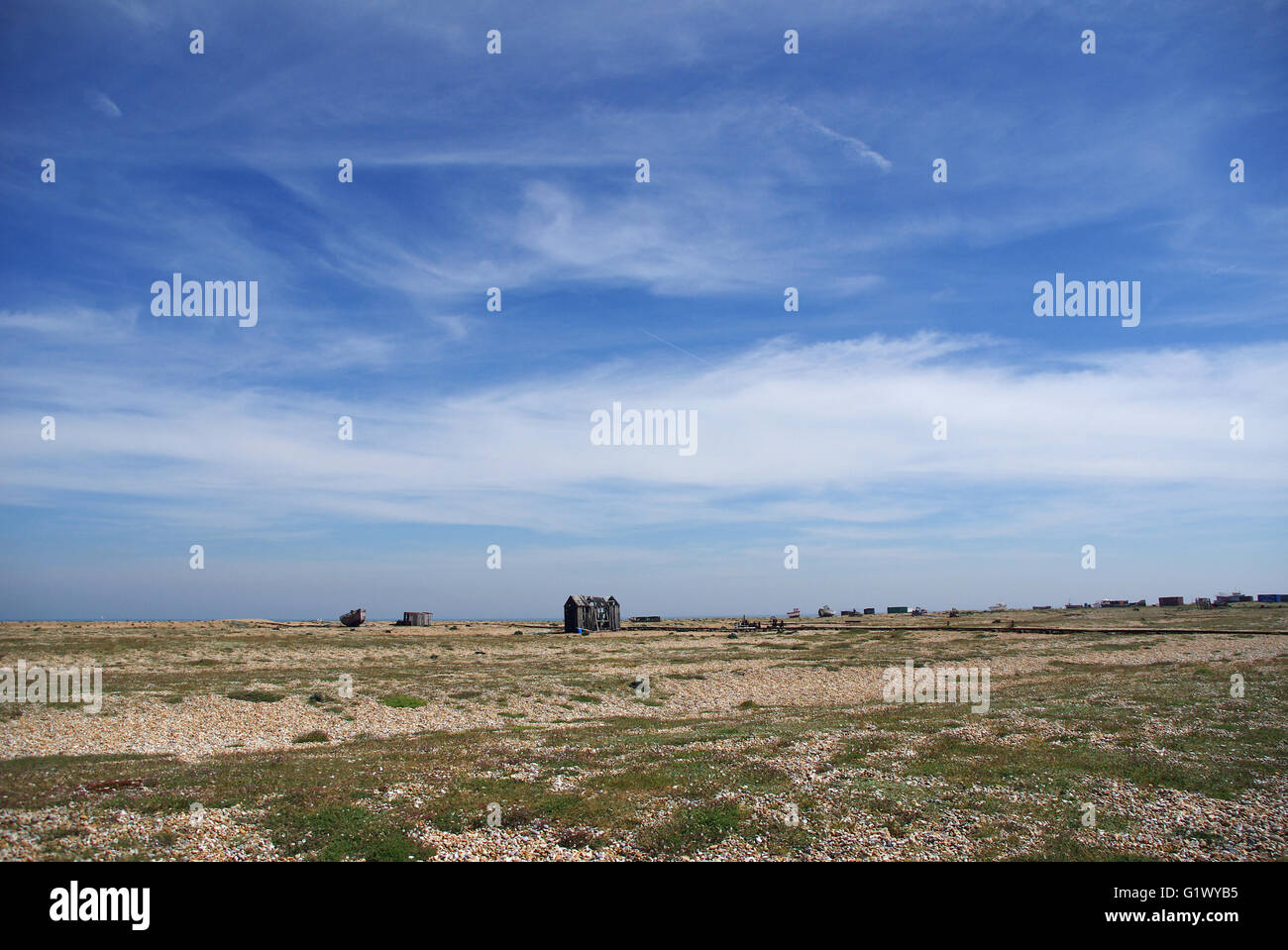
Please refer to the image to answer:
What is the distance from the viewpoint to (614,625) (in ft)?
398

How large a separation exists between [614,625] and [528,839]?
10536cm

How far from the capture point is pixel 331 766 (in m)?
23.8

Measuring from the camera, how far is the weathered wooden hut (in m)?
115

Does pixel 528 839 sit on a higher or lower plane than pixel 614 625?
higher

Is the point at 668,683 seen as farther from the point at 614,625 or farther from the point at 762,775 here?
the point at 614,625

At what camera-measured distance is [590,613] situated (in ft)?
384

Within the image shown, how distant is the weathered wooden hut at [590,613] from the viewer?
115 meters

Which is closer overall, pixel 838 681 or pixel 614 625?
pixel 838 681
